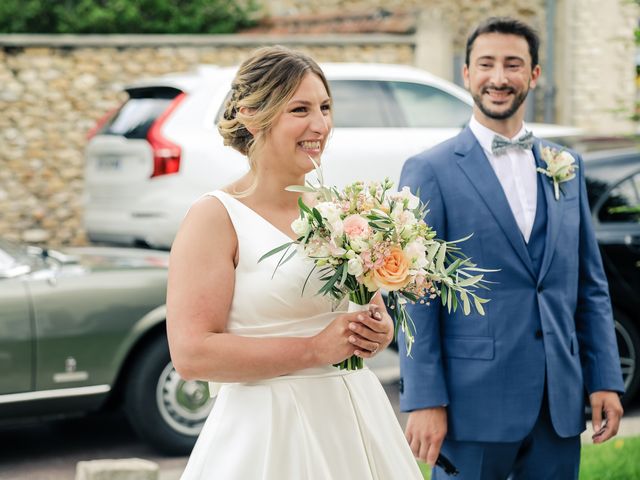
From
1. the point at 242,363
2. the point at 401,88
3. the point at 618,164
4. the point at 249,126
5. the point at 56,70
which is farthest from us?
the point at 56,70

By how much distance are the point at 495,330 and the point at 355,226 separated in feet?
3.14

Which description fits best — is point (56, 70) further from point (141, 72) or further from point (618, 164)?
point (618, 164)

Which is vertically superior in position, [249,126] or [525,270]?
[249,126]

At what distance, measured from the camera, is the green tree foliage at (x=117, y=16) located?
1622cm

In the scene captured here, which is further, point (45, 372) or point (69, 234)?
point (69, 234)

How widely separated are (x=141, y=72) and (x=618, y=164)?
7.89 metres

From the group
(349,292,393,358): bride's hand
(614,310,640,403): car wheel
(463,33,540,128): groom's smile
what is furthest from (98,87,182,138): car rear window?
(349,292,393,358): bride's hand

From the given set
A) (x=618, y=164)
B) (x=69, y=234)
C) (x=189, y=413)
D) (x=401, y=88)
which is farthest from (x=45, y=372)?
(x=69, y=234)

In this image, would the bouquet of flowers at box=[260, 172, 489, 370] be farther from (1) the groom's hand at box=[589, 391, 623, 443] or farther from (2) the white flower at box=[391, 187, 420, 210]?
(1) the groom's hand at box=[589, 391, 623, 443]

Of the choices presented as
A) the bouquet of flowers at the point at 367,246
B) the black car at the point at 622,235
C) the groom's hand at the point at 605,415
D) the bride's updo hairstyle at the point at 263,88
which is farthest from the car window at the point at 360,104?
the bouquet of flowers at the point at 367,246

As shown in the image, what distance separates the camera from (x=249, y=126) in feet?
9.36

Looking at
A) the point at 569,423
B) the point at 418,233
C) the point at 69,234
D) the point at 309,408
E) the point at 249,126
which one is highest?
the point at 249,126

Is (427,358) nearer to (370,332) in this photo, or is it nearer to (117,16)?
(370,332)

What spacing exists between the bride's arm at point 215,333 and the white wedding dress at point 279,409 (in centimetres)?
7
